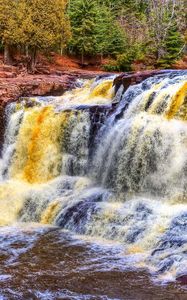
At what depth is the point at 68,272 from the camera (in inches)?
399

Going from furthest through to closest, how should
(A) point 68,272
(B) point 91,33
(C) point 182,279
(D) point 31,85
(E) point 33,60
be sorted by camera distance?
(B) point 91,33, (E) point 33,60, (D) point 31,85, (A) point 68,272, (C) point 182,279

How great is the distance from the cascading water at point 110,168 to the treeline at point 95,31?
1125cm

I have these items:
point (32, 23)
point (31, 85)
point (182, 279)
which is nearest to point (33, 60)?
point (32, 23)

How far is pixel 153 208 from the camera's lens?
13.2 metres

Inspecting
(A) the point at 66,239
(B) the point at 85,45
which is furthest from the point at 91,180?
(B) the point at 85,45

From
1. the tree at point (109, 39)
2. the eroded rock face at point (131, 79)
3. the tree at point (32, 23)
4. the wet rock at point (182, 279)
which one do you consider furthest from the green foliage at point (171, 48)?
the wet rock at point (182, 279)

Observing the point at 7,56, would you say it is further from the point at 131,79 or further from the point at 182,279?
the point at 182,279

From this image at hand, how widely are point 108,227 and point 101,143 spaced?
14.6 ft

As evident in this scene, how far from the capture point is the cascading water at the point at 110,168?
40.6 ft

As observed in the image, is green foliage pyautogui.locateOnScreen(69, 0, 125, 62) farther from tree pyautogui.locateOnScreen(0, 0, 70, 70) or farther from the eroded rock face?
the eroded rock face

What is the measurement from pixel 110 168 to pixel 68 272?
5875 millimetres

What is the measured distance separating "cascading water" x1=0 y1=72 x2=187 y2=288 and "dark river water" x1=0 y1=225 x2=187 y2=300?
620mm

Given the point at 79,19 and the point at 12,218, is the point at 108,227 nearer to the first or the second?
the point at 12,218

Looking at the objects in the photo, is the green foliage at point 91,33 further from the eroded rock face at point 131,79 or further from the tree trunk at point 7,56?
the eroded rock face at point 131,79
